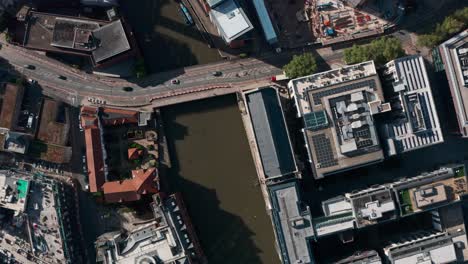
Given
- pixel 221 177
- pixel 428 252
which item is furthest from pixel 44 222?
pixel 428 252

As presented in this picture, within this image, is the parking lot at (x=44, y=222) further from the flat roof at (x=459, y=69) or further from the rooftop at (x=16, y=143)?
the flat roof at (x=459, y=69)

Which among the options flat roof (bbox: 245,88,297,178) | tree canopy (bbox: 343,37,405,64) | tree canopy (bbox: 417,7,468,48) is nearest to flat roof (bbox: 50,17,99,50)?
flat roof (bbox: 245,88,297,178)

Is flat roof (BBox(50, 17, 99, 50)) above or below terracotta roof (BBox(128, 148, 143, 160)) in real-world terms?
above

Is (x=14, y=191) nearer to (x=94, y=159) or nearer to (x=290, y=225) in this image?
(x=94, y=159)

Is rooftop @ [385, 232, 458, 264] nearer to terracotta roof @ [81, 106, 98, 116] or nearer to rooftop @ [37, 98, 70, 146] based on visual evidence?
terracotta roof @ [81, 106, 98, 116]

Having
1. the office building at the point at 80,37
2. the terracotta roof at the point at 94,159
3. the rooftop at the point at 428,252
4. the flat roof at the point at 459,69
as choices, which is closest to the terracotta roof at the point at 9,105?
the office building at the point at 80,37
